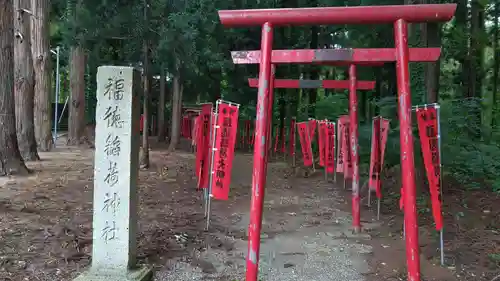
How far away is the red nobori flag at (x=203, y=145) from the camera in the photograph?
27.9ft

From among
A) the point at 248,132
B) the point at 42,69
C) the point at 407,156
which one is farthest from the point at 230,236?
the point at 248,132

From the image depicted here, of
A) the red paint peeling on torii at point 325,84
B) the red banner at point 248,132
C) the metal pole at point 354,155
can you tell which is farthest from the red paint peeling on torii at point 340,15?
the red banner at point 248,132

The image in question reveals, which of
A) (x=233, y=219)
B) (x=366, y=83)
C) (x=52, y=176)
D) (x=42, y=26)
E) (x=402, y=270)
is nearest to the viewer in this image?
(x=402, y=270)

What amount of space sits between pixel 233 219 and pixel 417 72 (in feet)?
16.9

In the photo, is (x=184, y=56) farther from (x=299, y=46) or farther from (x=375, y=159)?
(x=299, y=46)

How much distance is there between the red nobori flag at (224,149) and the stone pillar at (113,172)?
2821 mm

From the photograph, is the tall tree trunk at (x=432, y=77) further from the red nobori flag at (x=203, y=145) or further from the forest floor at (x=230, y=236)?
the red nobori flag at (x=203, y=145)

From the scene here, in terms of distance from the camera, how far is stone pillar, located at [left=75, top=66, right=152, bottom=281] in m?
4.66

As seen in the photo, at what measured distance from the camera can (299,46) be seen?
71.1ft

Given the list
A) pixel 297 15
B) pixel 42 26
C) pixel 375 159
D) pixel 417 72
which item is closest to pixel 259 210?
pixel 297 15

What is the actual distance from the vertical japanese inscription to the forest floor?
91 cm

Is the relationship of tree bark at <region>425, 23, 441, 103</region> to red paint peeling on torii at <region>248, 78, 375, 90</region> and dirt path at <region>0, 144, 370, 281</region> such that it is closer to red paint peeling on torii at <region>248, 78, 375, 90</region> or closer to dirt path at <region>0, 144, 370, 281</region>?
red paint peeling on torii at <region>248, 78, 375, 90</region>

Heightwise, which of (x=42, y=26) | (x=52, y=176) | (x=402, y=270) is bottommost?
(x=402, y=270)

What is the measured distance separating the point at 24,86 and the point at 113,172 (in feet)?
29.3
